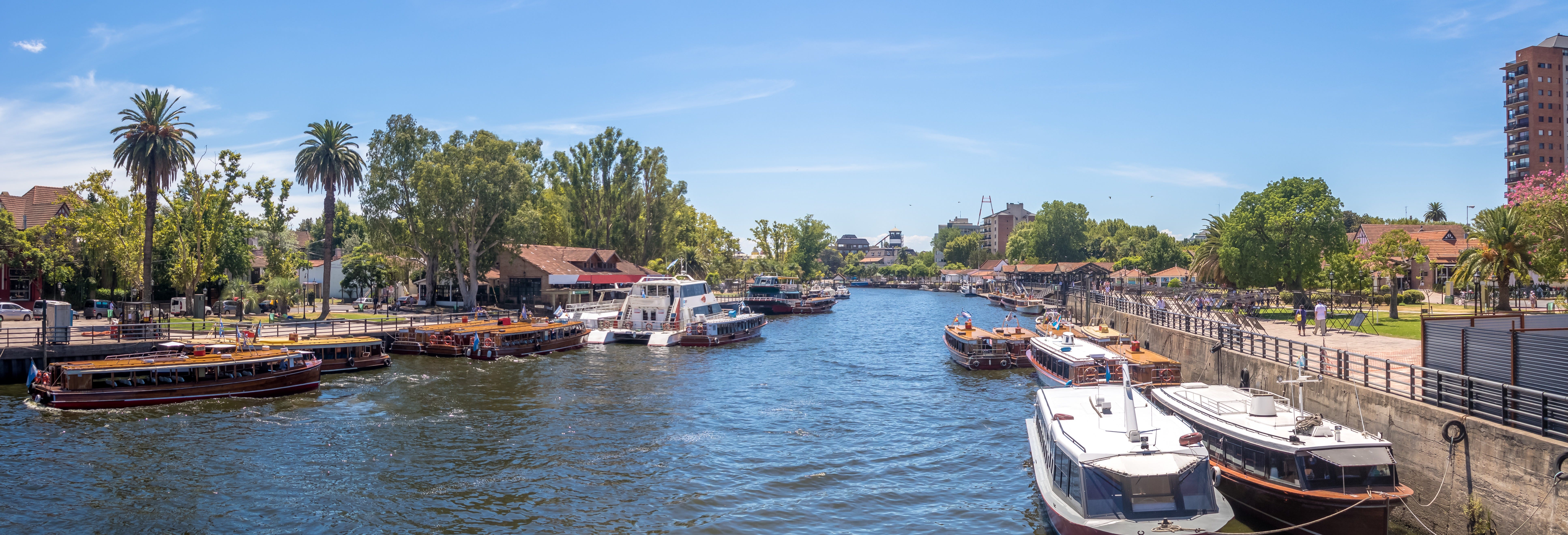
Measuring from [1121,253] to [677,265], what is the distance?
10243cm

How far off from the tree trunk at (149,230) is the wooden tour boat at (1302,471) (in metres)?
53.6

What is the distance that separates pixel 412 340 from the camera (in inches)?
1688

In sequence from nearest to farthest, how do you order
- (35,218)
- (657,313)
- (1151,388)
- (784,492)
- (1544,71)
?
(784,492) < (1151,388) < (657,313) < (35,218) < (1544,71)

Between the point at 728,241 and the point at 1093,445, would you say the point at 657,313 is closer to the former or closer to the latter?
the point at 1093,445

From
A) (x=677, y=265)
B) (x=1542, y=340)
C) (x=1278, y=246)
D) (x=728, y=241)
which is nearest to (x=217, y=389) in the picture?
(x=1542, y=340)

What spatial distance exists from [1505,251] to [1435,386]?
996 inches

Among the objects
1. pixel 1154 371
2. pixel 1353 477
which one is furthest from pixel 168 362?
pixel 1353 477

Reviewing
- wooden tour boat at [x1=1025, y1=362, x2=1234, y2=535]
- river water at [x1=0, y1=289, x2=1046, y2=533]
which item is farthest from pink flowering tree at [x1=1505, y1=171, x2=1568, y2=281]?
wooden tour boat at [x1=1025, y1=362, x2=1234, y2=535]

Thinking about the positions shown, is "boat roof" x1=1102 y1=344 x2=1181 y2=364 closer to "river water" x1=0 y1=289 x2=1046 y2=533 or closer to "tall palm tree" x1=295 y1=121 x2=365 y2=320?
"river water" x1=0 y1=289 x2=1046 y2=533

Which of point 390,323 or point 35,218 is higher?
point 35,218

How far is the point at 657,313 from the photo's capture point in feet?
174

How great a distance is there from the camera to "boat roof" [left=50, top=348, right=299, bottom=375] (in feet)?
88.3

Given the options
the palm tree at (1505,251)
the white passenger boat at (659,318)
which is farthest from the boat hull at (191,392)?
the palm tree at (1505,251)

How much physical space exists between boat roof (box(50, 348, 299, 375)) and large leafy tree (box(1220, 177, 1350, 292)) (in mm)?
49788
